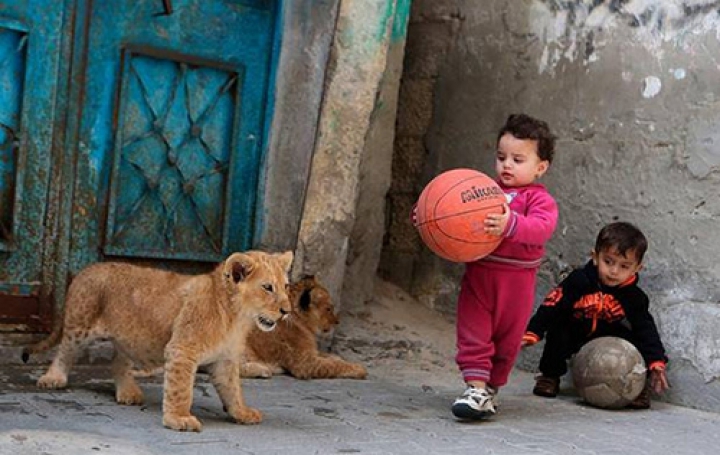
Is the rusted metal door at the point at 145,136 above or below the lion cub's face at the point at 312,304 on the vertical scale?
above

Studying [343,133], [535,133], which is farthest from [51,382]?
[535,133]

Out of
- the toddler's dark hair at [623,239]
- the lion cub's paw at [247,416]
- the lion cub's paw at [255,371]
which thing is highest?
the toddler's dark hair at [623,239]

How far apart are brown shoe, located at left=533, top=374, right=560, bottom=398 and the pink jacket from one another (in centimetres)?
107

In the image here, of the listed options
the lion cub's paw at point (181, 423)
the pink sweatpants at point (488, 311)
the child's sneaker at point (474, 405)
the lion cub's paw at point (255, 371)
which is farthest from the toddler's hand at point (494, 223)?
the lion cub's paw at point (255, 371)

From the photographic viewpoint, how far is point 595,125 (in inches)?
263

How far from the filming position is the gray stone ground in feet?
14.3

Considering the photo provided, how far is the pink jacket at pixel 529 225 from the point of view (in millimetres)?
5146

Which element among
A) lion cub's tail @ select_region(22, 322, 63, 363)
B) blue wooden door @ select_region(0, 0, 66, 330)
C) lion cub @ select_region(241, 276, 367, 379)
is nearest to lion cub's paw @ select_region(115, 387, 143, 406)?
lion cub's tail @ select_region(22, 322, 63, 363)

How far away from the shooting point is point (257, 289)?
470cm

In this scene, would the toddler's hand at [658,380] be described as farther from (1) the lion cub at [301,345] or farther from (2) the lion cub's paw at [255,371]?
(2) the lion cub's paw at [255,371]

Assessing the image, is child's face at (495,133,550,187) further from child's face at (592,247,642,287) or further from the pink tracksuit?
child's face at (592,247,642,287)

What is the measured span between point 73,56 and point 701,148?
132 inches

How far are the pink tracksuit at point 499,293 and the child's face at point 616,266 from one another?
794 millimetres

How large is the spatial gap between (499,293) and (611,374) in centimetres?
90
